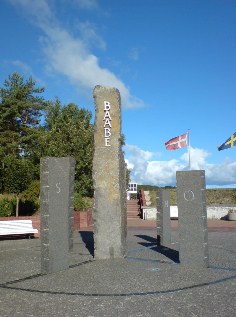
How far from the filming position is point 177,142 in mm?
25078

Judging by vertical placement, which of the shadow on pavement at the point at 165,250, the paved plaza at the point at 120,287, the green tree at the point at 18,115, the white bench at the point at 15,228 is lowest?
the paved plaza at the point at 120,287

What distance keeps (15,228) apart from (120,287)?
9.75m

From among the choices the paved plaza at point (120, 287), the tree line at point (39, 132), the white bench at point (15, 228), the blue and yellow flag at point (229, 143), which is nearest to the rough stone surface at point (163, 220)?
the paved plaza at point (120, 287)

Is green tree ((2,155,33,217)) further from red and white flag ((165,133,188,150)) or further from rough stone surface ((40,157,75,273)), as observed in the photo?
rough stone surface ((40,157,75,273))

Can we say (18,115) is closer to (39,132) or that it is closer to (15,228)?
(39,132)

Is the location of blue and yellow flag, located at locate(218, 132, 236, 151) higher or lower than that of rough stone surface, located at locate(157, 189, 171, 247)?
higher

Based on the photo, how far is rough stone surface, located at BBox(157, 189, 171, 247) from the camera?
1377 centimetres

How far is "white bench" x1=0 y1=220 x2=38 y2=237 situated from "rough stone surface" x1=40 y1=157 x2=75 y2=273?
22.3 feet

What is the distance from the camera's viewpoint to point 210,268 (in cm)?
920

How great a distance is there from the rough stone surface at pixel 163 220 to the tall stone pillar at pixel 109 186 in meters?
2.84

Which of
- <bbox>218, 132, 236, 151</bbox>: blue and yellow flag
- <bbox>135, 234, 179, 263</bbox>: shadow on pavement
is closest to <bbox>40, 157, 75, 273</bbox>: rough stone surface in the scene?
<bbox>135, 234, 179, 263</bbox>: shadow on pavement

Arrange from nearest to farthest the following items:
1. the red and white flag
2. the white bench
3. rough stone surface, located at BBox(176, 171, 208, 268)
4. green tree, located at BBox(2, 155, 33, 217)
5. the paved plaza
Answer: the paved plaza, rough stone surface, located at BBox(176, 171, 208, 268), the white bench, green tree, located at BBox(2, 155, 33, 217), the red and white flag

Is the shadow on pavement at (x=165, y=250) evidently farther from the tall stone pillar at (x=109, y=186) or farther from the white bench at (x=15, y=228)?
the white bench at (x=15, y=228)

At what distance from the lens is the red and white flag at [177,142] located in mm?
24891
